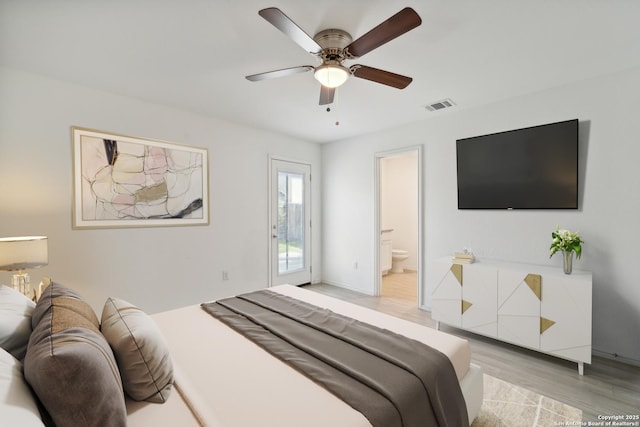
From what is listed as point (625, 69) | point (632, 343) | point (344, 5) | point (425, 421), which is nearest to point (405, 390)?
point (425, 421)

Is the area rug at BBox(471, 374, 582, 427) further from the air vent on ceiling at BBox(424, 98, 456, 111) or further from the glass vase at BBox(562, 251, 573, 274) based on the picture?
the air vent on ceiling at BBox(424, 98, 456, 111)

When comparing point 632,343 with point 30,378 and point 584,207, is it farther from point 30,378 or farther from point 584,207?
point 30,378

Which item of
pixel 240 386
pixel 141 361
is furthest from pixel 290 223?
pixel 141 361

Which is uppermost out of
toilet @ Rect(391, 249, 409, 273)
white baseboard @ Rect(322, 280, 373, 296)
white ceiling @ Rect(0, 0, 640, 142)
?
white ceiling @ Rect(0, 0, 640, 142)

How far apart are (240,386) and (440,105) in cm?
332

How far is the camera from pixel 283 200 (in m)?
4.61

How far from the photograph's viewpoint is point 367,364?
1.39m

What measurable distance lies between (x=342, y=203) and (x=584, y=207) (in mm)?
3053

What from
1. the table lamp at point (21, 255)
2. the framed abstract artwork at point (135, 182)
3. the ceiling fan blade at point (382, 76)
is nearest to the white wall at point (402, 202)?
the framed abstract artwork at point (135, 182)

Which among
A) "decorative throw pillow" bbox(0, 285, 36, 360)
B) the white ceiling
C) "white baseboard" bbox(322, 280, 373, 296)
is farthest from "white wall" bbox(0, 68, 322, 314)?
"decorative throw pillow" bbox(0, 285, 36, 360)

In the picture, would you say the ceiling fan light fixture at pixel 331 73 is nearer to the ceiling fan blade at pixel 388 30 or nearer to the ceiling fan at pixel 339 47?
the ceiling fan at pixel 339 47

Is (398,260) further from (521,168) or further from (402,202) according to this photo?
(521,168)

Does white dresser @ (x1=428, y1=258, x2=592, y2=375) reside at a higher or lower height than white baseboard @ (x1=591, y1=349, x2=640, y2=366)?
higher

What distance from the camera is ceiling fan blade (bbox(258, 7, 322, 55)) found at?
1.42 metres
